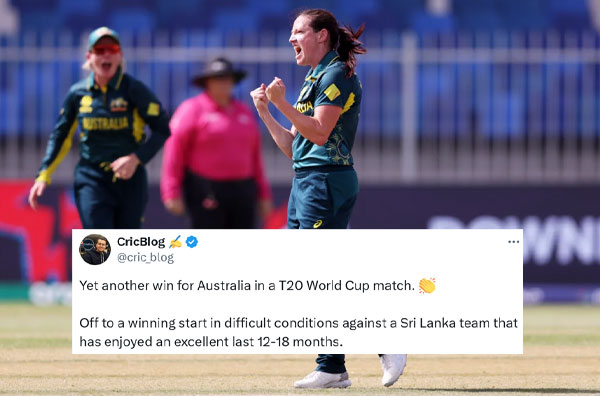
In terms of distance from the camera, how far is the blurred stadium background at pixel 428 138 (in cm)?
1370

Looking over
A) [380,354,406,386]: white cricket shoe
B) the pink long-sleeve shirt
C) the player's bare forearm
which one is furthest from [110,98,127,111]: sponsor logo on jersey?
the pink long-sleeve shirt

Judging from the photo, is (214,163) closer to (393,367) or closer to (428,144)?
(428,144)

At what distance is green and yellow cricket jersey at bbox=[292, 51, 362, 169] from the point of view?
6.28m

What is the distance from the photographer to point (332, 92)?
6.26m

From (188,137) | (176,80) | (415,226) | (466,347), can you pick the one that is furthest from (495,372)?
(176,80)

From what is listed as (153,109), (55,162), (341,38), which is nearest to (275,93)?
(341,38)

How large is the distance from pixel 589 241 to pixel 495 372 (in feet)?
22.0

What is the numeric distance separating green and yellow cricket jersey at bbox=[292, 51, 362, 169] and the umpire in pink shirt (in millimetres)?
5603

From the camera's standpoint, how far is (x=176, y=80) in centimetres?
1543


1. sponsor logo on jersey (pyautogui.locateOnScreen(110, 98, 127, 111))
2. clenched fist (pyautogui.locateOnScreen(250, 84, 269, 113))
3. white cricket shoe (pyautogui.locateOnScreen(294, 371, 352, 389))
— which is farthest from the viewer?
sponsor logo on jersey (pyautogui.locateOnScreen(110, 98, 127, 111))

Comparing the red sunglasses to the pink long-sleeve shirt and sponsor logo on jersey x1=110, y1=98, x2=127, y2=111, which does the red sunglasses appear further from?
the pink long-sleeve shirt

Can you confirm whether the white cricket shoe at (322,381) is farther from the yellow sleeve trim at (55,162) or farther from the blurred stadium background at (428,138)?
the blurred stadium background at (428,138)
